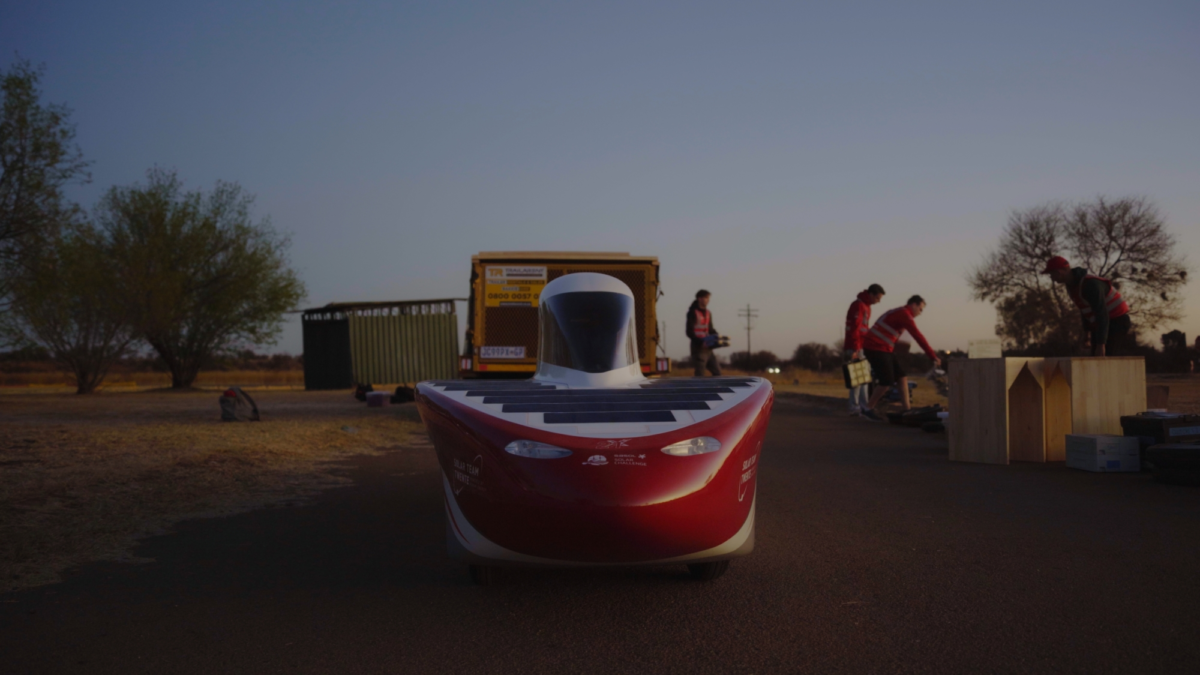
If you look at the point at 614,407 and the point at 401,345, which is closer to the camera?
the point at 614,407

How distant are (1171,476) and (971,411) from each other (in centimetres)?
201

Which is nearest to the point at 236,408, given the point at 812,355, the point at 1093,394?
the point at 1093,394

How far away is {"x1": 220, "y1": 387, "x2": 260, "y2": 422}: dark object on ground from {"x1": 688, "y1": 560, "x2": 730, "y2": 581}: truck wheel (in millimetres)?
11022

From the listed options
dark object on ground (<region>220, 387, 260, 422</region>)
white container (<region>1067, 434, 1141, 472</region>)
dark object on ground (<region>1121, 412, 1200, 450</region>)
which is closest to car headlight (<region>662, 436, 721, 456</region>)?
white container (<region>1067, 434, 1141, 472</region>)

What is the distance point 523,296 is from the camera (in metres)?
13.0

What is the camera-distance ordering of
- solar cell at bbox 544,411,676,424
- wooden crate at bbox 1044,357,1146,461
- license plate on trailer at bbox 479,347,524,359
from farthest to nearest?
license plate on trailer at bbox 479,347,524,359, wooden crate at bbox 1044,357,1146,461, solar cell at bbox 544,411,676,424

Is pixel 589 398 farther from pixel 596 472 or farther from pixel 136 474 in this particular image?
pixel 136 474

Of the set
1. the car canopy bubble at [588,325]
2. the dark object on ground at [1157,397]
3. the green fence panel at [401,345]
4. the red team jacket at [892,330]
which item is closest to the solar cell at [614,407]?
the car canopy bubble at [588,325]

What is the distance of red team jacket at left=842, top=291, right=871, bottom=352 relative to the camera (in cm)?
1428

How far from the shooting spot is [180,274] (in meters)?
27.3

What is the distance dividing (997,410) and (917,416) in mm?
4125

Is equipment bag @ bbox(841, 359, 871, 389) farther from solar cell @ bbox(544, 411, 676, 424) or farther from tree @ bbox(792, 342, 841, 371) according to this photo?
tree @ bbox(792, 342, 841, 371)

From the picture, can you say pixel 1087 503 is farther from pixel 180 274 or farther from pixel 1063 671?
pixel 180 274

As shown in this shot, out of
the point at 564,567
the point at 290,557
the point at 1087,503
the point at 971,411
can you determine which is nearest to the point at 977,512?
the point at 1087,503
